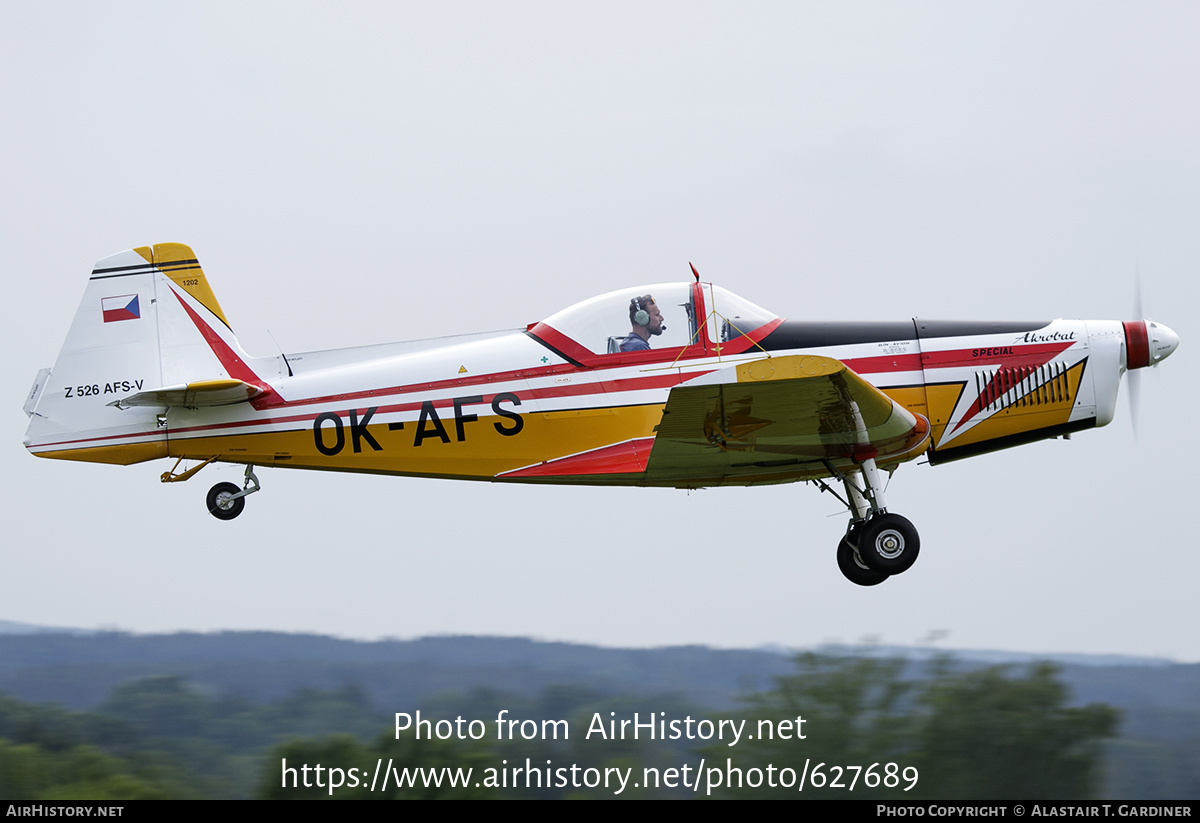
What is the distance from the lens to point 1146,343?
30.1ft

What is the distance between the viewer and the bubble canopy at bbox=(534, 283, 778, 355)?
9008 millimetres

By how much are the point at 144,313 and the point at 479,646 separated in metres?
5.58

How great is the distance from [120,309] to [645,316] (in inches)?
185

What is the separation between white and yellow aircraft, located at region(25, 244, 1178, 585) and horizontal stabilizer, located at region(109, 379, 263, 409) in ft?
0.06

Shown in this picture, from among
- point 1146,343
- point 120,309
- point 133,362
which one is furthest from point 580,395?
point 1146,343

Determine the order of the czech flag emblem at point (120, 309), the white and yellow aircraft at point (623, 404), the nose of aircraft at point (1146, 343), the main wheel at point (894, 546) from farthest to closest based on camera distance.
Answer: the czech flag emblem at point (120, 309) < the nose of aircraft at point (1146, 343) < the white and yellow aircraft at point (623, 404) < the main wheel at point (894, 546)

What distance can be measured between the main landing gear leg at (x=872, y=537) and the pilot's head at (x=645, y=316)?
5.88 ft

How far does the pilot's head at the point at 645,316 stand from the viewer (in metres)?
9.05

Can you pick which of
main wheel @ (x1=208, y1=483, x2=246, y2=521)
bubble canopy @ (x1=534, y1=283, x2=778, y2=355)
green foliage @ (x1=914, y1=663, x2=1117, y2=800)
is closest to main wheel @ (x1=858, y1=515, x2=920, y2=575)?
bubble canopy @ (x1=534, y1=283, x2=778, y2=355)

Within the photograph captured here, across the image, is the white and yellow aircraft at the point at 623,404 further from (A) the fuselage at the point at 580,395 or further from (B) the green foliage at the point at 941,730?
(B) the green foliage at the point at 941,730

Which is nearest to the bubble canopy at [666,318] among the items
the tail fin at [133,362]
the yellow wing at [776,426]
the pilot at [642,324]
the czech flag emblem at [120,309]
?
the pilot at [642,324]

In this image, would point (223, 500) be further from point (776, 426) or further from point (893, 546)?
point (893, 546)

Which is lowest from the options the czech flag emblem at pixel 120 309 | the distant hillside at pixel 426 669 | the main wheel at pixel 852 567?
the distant hillside at pixel 426 669
